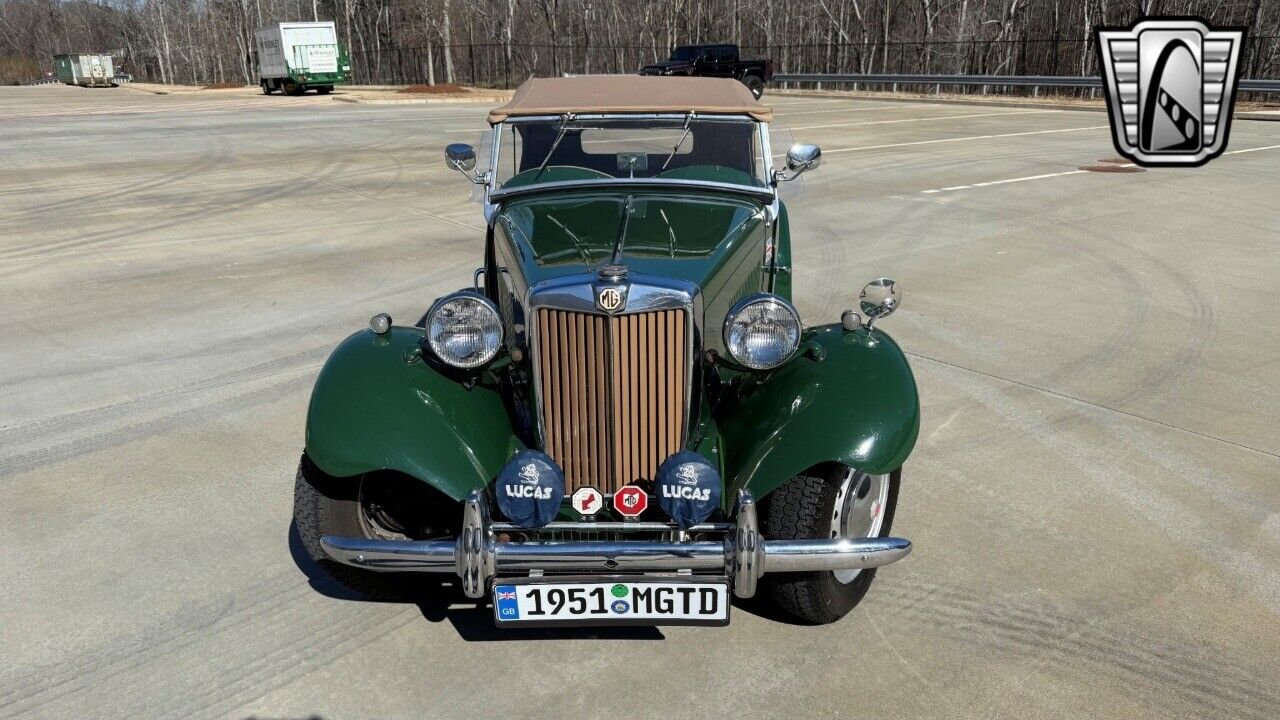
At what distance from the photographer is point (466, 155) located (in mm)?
5066

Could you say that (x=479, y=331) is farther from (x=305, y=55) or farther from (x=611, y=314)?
(x=305, y=55)

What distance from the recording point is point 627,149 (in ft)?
14.7

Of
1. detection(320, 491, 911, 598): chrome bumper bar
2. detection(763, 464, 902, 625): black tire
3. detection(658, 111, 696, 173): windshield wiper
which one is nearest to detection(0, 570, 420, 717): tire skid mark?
detection(320, 491, 911, 598): chrome bumper bar

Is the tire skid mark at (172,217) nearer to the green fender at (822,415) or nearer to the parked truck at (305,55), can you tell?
the green fender at (822,415)

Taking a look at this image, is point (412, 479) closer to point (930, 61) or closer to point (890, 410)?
point (890, 410)

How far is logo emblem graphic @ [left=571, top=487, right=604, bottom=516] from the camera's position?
3.11 meters

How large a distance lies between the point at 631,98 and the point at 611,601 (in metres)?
2.85

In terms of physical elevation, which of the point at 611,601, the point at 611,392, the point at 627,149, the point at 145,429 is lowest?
the point at 145,429

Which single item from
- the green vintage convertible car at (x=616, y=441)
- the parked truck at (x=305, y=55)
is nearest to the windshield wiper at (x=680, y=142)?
the green vintage convertible car at (x=616, y=441)

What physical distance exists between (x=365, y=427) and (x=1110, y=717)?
8.35 feet

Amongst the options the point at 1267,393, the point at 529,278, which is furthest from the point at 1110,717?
the point at 1267,393

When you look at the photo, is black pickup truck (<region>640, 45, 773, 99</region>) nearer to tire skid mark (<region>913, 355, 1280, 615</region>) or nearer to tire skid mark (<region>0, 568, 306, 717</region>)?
tire skid mark (<region>913, 355, 1280, 615</region>)

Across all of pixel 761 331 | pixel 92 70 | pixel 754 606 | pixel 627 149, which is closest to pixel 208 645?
pixel 754 606

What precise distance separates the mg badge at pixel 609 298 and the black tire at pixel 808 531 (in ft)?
2.77
